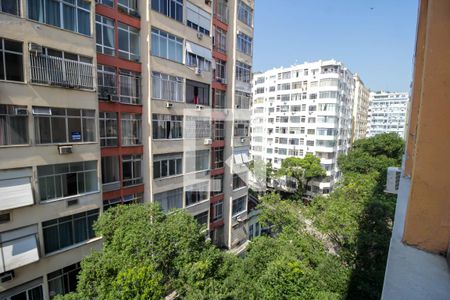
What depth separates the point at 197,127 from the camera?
15.2 metres

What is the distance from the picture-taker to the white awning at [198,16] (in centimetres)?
1376

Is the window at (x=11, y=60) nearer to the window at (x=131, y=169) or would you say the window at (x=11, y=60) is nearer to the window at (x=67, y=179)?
the window at (x=67, y=179)

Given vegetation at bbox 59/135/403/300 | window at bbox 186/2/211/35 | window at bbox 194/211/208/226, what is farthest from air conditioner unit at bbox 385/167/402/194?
window at bbox 194/211/208/226

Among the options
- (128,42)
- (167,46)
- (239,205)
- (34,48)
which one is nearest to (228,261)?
(34,48)

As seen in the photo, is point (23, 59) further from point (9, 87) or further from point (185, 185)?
point (185, 185)

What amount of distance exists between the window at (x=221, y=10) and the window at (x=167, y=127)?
8054mm

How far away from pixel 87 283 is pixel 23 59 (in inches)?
299

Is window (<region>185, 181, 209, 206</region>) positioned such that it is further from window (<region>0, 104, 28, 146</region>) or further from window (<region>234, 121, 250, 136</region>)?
window (<region>0, 104, 28, 146</region>)

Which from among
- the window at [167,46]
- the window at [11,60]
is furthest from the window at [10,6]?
the window at [167,46]

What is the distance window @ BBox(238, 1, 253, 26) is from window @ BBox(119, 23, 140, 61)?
351 inches

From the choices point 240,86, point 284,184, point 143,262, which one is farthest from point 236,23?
point 284,184

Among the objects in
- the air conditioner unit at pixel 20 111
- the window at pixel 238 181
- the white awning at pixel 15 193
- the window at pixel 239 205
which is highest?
the air conditioner unit at pixel 20 111

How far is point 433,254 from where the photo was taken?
146cm

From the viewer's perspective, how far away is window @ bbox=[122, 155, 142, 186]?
12055 mm
